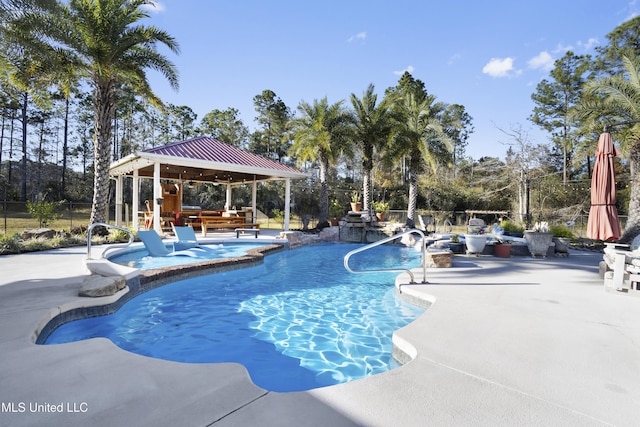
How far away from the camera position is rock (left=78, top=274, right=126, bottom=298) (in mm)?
4492

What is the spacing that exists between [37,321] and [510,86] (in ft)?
82.0

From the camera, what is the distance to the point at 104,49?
34.0ft

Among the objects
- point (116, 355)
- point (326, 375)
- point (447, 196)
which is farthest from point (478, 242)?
point (447, 196)

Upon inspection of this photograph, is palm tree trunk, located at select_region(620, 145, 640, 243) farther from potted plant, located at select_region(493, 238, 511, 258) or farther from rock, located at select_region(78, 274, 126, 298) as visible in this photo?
rock, located at select_region(78, 274, 126, 298)

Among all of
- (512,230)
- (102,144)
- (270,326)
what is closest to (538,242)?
(512,230)

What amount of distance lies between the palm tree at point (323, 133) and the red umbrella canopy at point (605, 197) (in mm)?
11980

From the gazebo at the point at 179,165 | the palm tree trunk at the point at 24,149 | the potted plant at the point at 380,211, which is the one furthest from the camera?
the palm tree trunk at the point at 24,149

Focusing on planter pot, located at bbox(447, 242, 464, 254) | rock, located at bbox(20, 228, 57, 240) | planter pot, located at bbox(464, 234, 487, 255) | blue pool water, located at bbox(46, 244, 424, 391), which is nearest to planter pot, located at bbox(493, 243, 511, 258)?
planter pot, located at bbox(464, 234, 487, 255)

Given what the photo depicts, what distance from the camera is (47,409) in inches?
76.5

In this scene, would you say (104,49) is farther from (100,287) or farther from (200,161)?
(100,287)

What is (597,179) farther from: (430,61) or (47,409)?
(430,61)

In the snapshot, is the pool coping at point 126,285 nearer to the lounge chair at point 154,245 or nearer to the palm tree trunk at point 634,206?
the lounge chair at point 154,245

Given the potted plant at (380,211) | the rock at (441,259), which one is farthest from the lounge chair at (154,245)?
the potted plant at (380,211)

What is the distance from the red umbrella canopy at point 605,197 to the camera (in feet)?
18.7
